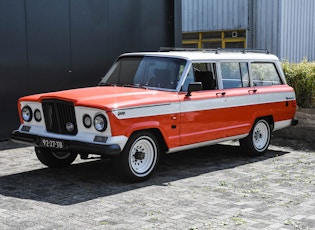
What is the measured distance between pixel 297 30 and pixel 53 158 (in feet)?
40.9

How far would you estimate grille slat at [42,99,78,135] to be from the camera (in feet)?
22.1

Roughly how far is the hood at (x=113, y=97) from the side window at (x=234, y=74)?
1.36 m

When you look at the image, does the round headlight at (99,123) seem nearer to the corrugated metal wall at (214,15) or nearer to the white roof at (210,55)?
the white roof at (210,55)

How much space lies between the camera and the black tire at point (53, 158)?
761 cm

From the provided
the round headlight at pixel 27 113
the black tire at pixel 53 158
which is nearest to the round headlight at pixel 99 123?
the round headlight at pixel 27 113

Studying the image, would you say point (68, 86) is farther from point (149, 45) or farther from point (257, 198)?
point (257, 198)

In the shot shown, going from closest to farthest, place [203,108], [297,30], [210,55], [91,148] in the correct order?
[91,148] → [203,108] → [210,55] → [297,30]

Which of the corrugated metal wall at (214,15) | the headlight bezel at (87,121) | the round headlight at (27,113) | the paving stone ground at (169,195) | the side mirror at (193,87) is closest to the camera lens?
the paving stone ground at (169,195)

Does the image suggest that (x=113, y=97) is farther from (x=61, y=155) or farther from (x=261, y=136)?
(x=261, y=136)

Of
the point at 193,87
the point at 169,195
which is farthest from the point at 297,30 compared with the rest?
the point at 169,195

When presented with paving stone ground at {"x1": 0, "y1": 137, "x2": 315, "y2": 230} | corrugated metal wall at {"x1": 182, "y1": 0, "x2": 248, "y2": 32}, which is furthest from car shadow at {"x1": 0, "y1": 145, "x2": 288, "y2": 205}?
corrugated metal wall at {"x1": 182, "y1": 0, "x2": 248, "y2": 32}

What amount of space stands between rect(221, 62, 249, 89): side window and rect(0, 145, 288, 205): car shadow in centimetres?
130

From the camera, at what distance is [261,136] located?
9109 millimetres

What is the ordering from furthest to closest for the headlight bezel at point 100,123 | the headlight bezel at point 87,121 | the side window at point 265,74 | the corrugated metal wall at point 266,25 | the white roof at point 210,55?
the corrugated metal wall at point 266,25 → the side window at point 265,74 → the white roof at point 210,55 → the headlight bezel at point 87,121 → the headlight bezel at point 100,123
